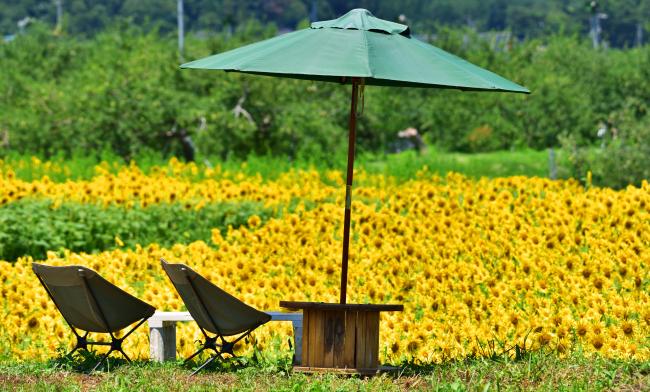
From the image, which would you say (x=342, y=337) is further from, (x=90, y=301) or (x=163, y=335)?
(x=90, y=301)

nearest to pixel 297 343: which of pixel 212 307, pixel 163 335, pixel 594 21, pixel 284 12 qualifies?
pixel 212 307

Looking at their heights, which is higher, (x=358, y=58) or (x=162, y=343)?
(x=358, y=58)

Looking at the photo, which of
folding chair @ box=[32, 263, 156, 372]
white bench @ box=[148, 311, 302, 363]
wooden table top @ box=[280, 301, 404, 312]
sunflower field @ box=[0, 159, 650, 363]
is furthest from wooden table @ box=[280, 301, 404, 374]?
folding chair @ box=[32, 263, 156, 372]

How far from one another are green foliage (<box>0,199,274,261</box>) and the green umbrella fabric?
18.2ft

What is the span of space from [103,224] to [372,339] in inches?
243

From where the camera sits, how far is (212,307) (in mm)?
6922

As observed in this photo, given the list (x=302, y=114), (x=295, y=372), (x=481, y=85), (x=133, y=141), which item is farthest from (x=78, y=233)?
(x=302, y=114)

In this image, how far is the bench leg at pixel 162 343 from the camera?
7.62 meters

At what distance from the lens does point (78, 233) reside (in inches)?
478

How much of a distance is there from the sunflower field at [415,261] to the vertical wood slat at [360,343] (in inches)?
32.8

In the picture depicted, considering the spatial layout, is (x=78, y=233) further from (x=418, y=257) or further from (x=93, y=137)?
(x=93, y=137)

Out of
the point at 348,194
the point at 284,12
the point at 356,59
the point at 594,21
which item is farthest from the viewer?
the point at 284,12

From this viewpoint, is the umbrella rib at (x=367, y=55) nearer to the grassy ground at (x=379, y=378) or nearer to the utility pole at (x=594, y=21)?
the grassy ground at (x=379, y=378)

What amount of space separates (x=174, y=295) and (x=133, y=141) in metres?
11.3
